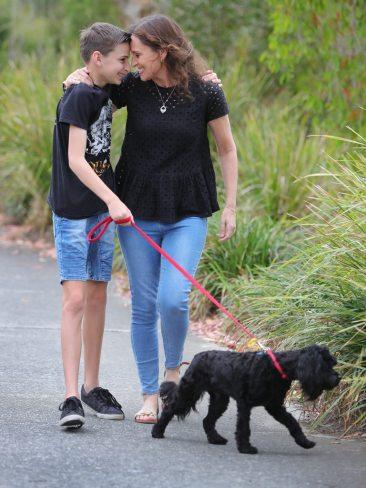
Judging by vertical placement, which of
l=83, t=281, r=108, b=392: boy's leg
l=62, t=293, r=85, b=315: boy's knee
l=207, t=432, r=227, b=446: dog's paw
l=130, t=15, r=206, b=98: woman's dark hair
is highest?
l=130, t=15, r=206, b=98: woman's dark hair

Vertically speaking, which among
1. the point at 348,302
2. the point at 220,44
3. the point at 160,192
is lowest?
the point at 348,302

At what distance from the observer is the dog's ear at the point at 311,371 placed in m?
4.35

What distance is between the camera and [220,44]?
51.5ft

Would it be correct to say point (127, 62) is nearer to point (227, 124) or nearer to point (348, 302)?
point (227, 124)

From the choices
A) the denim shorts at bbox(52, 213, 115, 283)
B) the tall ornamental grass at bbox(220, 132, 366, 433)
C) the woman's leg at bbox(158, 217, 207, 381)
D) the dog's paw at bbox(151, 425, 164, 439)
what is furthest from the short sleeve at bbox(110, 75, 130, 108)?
the dog's paw at bbox(151, 425, 164, 439)

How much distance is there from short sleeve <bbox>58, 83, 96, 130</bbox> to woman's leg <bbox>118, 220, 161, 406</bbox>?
0.61m

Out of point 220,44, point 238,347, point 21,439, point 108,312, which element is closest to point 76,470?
point 21,439

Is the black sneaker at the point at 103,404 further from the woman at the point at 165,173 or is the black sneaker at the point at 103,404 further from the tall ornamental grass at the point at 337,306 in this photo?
the tall ornamental grass at the point at 337,306

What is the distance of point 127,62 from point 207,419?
1817 mm

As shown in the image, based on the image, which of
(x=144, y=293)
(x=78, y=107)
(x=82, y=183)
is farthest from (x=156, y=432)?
(x=78, y=107)

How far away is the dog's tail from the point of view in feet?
15.7

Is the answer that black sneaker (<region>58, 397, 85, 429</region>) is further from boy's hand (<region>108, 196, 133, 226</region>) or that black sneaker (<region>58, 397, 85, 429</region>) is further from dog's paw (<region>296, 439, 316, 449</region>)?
dog's paw (<region>296, 439, 316, 449</region>)

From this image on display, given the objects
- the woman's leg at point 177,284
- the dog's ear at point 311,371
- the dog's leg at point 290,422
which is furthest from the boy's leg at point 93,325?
the dog's ear at point 311,371

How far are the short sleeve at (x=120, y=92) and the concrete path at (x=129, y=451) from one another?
5.44 ft
